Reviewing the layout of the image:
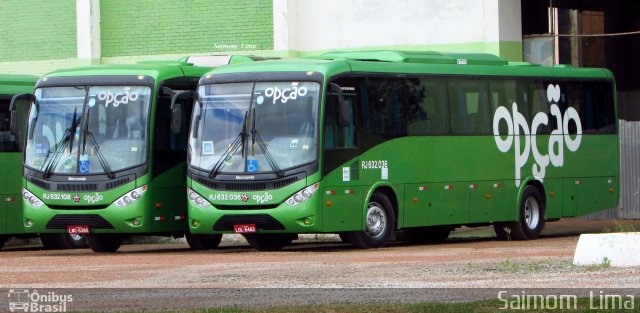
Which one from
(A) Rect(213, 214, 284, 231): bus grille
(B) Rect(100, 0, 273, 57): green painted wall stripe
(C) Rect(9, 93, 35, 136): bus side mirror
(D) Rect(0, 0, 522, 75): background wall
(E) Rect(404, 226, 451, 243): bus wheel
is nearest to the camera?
(A) Rect(213, 214, 284, 231): bus grille

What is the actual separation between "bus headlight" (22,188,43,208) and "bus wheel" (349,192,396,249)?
16.3ft

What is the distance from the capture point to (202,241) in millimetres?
26938

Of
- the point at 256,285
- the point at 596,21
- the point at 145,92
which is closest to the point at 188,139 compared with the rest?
the point at 145,92

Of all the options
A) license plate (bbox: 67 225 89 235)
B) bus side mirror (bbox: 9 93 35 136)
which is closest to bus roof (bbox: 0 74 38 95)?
bus side mirror (bbox: 9 93 35 136)

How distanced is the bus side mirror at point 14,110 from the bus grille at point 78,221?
6.53ft

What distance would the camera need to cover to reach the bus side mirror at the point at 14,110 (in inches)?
984

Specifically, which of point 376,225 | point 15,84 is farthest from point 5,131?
point 376,225

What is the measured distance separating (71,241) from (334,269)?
11382 millimetres

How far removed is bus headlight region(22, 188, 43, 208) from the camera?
81.4 feet

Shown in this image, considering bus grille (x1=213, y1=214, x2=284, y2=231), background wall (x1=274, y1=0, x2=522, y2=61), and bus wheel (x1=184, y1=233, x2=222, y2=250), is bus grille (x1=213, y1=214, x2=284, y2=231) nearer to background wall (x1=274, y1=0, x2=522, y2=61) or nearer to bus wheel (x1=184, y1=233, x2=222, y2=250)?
bus wheel (x1=184, y1=233, x2=222, y2=250)

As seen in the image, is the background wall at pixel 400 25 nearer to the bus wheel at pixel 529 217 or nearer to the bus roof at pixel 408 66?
the bus roof at pixel 408 66

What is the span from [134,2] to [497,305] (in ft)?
89.9

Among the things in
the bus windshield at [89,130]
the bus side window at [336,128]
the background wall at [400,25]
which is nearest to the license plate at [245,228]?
the bus side window at [336,128]

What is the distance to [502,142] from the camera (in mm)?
27125
